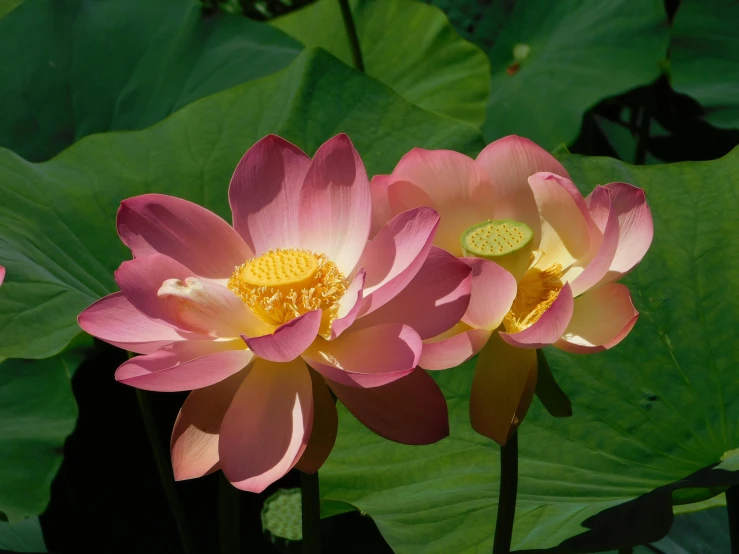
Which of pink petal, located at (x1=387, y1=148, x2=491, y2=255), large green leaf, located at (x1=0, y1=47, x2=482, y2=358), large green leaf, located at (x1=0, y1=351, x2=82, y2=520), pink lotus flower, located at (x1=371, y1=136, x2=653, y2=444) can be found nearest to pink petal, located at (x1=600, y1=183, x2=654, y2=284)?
pink lotus flower, located at (x1=371, y1=136, x2=653, y2=444)

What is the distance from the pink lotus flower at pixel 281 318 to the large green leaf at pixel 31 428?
56cm

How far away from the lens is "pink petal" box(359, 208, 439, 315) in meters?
0.56

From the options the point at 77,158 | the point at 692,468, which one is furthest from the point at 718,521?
the point at 77,158

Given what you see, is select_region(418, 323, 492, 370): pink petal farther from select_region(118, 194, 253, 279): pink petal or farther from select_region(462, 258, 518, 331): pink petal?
select_region(118, 194, 253, 279): pink petal

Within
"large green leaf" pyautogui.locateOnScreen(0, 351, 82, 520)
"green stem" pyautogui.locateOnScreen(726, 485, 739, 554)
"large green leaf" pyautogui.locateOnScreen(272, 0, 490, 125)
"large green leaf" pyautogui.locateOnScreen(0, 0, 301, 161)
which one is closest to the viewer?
"green stem" pyautogui.locateOnScreen(726, 485, 739, 554)

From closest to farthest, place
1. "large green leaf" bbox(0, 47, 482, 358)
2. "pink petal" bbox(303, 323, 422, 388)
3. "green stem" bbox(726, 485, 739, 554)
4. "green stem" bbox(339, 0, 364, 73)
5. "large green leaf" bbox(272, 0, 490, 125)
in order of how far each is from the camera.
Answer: "pink petal" bbox(303, 323, 422, 388), "green stem" bbox(726, 485, 739, 554), "large green leaf" bbox(0, 47, 482, 358), "green stem" bbox(339, 0, 364, 73), "large green leaf" bbox(272, 0, 490, 125)

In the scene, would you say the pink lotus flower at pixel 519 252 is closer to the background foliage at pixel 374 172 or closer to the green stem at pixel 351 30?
the background foliage at pixel 374 172

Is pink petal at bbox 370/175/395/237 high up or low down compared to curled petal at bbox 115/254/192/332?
up

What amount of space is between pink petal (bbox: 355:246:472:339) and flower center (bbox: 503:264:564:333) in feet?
0.31

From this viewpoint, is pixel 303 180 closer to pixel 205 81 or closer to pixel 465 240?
pixel 465 240

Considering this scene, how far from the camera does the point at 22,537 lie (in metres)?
1.38

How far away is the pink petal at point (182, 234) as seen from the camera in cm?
65

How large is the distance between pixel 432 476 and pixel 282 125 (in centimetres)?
56

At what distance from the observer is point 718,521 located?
1.18 metres
